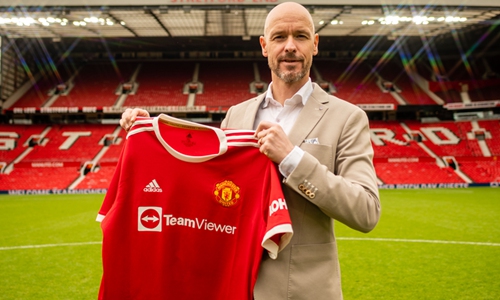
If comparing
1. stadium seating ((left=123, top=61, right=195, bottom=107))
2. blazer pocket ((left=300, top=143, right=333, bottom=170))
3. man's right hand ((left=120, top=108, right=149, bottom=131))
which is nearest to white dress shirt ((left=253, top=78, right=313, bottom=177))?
blazer pocket ((left=300, top=143, right=333, bottom=170))

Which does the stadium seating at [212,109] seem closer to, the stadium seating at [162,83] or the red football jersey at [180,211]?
the stadium seating at [162,83]

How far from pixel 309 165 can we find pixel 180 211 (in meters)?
0.83

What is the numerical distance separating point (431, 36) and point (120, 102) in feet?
72.2

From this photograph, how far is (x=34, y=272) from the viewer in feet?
20.0

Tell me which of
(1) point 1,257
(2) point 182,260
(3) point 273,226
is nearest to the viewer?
(3) point 273,226

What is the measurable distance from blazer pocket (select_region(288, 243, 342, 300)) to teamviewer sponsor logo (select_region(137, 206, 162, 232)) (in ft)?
2.50

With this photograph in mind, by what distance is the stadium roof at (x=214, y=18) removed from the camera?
19.5 metres

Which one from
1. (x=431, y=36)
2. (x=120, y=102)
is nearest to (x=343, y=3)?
(x=431, y=36)

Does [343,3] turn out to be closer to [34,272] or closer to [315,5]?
[315,5]

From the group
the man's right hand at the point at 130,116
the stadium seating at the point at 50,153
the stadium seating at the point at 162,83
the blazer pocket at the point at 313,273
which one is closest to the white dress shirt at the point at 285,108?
the blazer pocket at the point at 313,273

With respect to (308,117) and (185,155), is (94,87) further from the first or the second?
(308,117)

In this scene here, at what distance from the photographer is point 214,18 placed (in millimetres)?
22062

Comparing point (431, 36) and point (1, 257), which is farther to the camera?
point (431, 36)

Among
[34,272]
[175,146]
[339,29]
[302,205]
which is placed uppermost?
[339,29]
